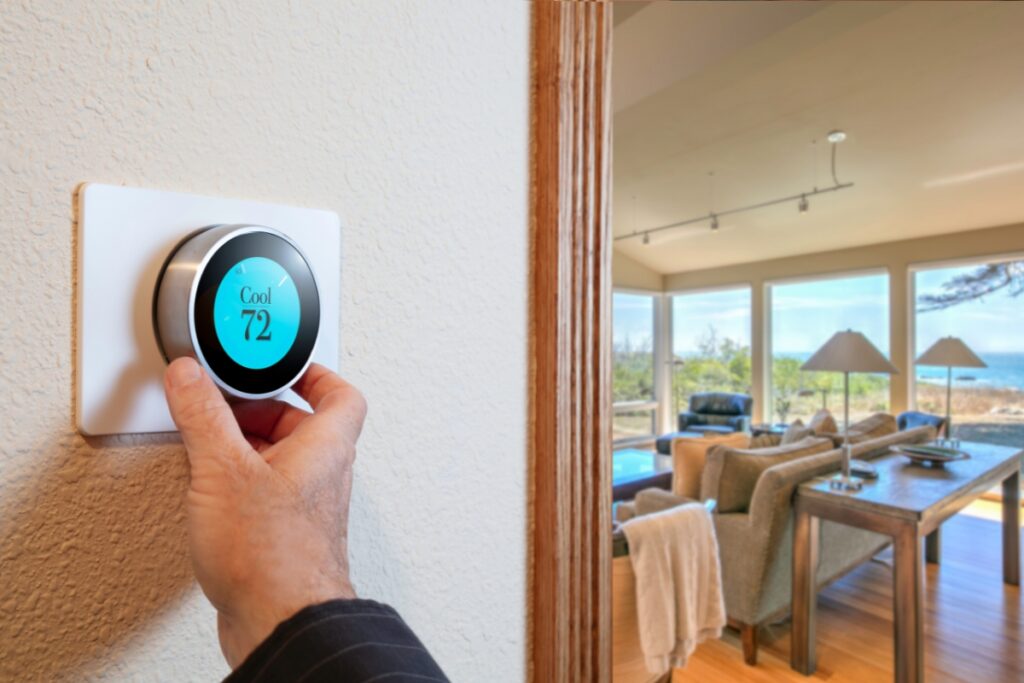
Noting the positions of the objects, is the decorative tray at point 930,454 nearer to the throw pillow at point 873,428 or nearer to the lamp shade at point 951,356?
the throw pillow at point 873,428

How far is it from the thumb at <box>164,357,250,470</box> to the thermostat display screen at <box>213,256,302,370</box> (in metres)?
0.02

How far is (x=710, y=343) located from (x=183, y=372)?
830cm

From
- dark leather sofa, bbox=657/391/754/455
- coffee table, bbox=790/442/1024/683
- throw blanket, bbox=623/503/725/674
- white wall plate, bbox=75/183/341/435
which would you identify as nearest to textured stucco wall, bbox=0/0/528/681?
white wall plate, bbox=75/183/341/435

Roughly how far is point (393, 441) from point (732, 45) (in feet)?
9.09

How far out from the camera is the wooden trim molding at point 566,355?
45 cm

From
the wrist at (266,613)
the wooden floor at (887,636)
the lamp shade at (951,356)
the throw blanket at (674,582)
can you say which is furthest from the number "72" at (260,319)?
the lamp shade at (951,356)

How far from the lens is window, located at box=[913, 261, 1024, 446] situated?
519 centimetres

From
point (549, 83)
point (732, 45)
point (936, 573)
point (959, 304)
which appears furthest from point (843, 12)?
point (959, 304)

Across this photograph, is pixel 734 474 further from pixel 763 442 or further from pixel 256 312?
pixel 256 312

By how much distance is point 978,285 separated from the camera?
5312mm

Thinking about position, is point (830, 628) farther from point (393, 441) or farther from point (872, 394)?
point (872, 394)

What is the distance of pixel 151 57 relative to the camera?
28 cm

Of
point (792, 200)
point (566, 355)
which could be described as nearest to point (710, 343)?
point (792, 200)

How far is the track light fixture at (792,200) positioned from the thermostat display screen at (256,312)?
4.96 metres
